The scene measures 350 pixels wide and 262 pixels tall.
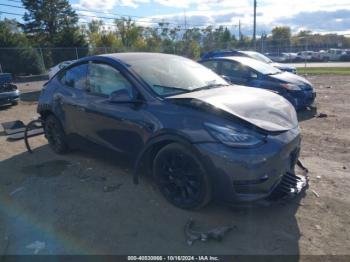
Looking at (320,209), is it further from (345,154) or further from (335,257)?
(345,154)

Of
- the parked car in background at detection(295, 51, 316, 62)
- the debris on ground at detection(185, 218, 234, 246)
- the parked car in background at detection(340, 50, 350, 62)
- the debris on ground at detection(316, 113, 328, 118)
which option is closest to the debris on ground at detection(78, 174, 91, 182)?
the debris on ground at detection(185, 218, 234, 246)

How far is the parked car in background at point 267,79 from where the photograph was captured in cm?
828

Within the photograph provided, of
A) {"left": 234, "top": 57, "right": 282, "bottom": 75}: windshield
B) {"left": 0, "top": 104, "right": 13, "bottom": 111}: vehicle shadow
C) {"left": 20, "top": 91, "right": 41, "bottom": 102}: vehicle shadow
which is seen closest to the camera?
{"left": 234, "top": 57, "right": 282, "bottom": 75}: windshield

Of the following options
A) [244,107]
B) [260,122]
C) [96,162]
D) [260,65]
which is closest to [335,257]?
[260,122]

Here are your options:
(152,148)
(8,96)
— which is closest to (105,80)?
(152,148)

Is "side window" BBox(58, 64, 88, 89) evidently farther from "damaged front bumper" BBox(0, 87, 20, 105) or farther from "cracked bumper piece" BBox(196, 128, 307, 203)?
"damaged front bumper" BBox(0, 87, 20, 105)

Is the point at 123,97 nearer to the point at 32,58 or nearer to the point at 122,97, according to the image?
the point at 122,97

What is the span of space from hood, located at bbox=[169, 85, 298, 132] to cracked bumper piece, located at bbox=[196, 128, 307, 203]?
0.67ft

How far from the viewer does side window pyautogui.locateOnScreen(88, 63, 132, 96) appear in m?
4.15

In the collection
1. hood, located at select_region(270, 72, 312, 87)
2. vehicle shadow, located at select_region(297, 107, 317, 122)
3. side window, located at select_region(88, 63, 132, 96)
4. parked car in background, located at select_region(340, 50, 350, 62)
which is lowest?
parked car in background, located at select_region(340, 50, 350, 62)

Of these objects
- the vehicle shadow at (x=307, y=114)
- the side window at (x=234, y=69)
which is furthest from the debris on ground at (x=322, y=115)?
the side window at (x=234, y=69)

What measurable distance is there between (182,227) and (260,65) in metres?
6.98

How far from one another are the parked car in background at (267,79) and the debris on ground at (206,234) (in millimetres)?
5433

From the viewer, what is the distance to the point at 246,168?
3.10 meters
